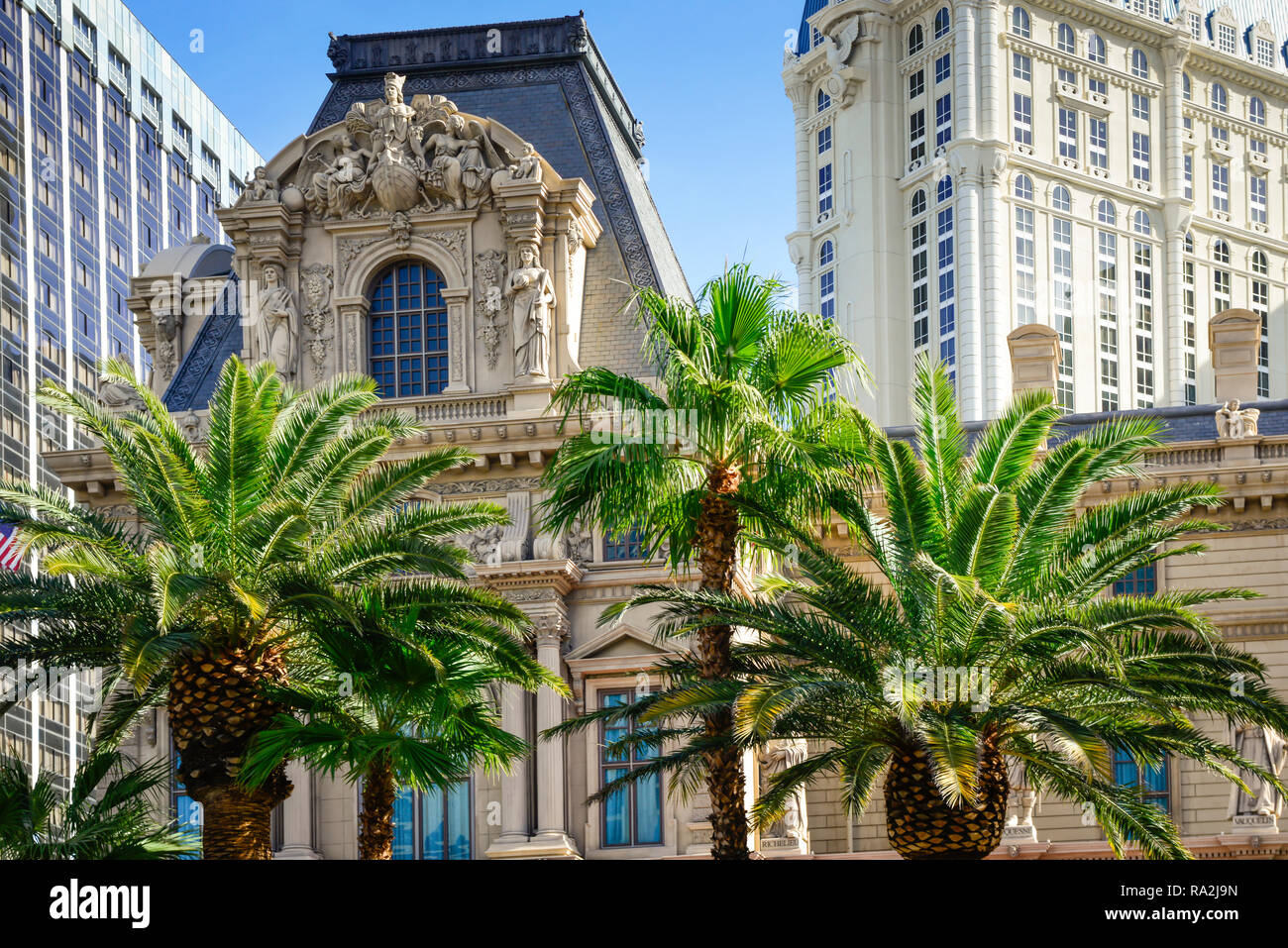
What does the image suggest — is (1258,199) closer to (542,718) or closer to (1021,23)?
(1021,23)

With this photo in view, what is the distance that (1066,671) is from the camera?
100 ft

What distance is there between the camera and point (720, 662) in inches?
1256

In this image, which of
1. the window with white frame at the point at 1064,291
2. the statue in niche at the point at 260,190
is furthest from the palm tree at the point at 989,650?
the window with white frame at the point at 1064,291

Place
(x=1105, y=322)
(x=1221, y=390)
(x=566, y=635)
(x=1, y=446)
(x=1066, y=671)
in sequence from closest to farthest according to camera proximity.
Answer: (x=1066, y=671)
(x=566, y=635)
(x=1221, y=390)
(x=1, y=446)
(x=1105, y=322)

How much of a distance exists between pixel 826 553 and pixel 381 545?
649cm

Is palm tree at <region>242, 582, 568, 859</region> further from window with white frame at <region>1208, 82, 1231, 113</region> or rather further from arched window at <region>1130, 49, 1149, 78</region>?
window with white frame at <region>1208, 82, 1231, 113</region>

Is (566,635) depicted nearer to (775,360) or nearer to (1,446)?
(775,360)

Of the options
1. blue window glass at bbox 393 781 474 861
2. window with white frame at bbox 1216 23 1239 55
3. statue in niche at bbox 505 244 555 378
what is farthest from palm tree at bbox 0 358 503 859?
window with white frame at bbox 1216 23 1239 55

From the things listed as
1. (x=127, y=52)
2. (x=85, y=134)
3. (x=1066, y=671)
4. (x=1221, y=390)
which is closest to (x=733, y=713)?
(x=1066, y=671)

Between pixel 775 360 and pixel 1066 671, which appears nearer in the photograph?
pixel 1066 671

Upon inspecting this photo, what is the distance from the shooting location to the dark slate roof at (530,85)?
49938mm

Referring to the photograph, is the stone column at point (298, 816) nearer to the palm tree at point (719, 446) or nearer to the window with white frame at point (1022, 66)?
the palm tree at point (719, 446)

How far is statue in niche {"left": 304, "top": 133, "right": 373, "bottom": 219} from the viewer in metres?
46.5

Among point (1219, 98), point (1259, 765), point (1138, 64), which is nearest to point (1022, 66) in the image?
point (1138, 64)
